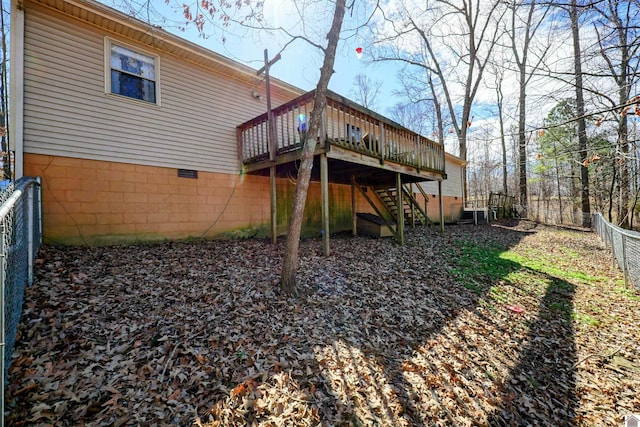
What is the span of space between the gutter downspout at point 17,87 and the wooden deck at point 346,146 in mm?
4241

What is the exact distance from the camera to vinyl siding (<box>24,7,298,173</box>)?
16.4ft

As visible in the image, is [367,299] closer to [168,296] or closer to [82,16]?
[168,296]

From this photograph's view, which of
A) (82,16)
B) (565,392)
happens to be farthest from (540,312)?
(82,16)

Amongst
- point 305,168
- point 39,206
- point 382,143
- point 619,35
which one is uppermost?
point 619,35

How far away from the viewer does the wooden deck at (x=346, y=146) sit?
6125mm

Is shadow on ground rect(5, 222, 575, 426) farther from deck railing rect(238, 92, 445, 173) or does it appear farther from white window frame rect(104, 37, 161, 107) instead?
white window frame rect(104, 37, 161, 107)

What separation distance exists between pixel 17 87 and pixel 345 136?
615 centimetres

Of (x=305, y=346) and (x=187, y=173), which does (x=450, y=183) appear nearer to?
(x=187, y=173)

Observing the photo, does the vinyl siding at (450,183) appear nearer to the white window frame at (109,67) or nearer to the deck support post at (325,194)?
the deck support post at (325,194)

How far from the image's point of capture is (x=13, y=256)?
2680 mm

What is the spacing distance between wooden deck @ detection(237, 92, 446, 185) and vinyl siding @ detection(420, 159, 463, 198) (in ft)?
24.6

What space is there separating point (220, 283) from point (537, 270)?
7.76 meters

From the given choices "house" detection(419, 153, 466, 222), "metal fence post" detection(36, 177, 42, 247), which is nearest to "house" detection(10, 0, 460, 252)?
"metal fence post" detection(36, 177, 42, 247)

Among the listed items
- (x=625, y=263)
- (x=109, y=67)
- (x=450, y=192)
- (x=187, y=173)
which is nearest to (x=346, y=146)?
(x=187, y=173)
